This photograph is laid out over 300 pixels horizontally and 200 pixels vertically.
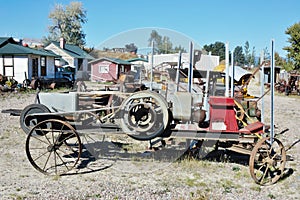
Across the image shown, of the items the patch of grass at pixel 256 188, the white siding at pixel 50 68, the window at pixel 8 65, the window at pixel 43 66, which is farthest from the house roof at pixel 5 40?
the patch of grass at pixel 256 188

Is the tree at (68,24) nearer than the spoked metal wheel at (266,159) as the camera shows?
No

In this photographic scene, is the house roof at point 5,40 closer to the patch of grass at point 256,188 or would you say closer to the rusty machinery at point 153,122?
the rusty machinery at point 153,122

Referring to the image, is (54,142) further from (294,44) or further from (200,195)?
(294,44)

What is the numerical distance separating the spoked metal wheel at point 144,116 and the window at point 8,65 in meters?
19.4

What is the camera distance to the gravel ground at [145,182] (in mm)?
4250

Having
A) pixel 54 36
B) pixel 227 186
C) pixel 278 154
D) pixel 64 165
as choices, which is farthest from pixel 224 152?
pixel 54 36

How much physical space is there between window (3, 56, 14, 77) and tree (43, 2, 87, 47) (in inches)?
1240

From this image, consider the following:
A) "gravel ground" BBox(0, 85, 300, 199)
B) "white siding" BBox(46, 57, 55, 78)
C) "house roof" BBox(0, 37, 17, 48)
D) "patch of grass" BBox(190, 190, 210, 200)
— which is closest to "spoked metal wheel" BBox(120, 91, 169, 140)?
"gravel ground" BBox(0, 85, 300, 199)

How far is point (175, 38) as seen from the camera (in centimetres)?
524

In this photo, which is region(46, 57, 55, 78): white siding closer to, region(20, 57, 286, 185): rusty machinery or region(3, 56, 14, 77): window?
region(3, 56, 14, 77): window

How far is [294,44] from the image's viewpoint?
29.8 meters

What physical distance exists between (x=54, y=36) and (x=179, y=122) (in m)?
52.5

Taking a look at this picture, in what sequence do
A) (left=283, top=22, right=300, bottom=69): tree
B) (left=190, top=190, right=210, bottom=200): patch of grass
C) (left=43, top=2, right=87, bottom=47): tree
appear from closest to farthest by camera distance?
(left=190, top=190, right=210, bottom=200): patch of grass, (left=283, top=22, right=300, bottom=69): tree, (left=43, top=2, right=87, bottom=47): tree

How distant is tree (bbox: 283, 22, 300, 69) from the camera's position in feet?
96.2
